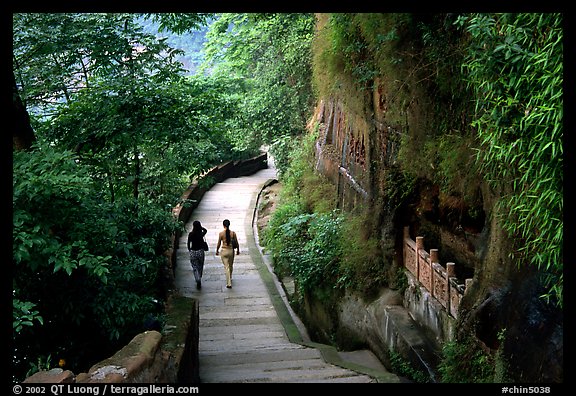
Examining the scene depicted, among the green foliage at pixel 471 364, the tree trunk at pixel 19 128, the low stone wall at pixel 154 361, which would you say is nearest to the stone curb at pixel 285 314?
the green foliage at pixel 471 364

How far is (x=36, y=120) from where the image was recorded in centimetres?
875

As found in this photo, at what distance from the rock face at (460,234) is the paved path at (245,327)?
48.8 inches

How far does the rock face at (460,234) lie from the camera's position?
17.9 ft

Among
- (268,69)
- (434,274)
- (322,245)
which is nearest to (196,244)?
(322,245)

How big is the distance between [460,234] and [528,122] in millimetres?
5111

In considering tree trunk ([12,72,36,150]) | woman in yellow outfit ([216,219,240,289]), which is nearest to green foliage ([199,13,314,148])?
woman in yellow outfit ([216,219,240,289])

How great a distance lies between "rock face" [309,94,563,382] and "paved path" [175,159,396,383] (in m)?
1.24

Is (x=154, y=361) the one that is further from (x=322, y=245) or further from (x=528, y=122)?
(x=322, y=245)

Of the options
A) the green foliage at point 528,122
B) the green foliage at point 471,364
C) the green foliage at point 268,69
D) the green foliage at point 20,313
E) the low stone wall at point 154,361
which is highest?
the green foliage at point 268,69

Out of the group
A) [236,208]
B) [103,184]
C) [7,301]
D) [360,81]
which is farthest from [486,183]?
[236,208]

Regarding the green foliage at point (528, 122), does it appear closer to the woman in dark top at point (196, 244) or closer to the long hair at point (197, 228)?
the long hair at point (197, 228)

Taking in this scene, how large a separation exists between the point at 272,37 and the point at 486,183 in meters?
12.5

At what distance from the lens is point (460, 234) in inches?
383
